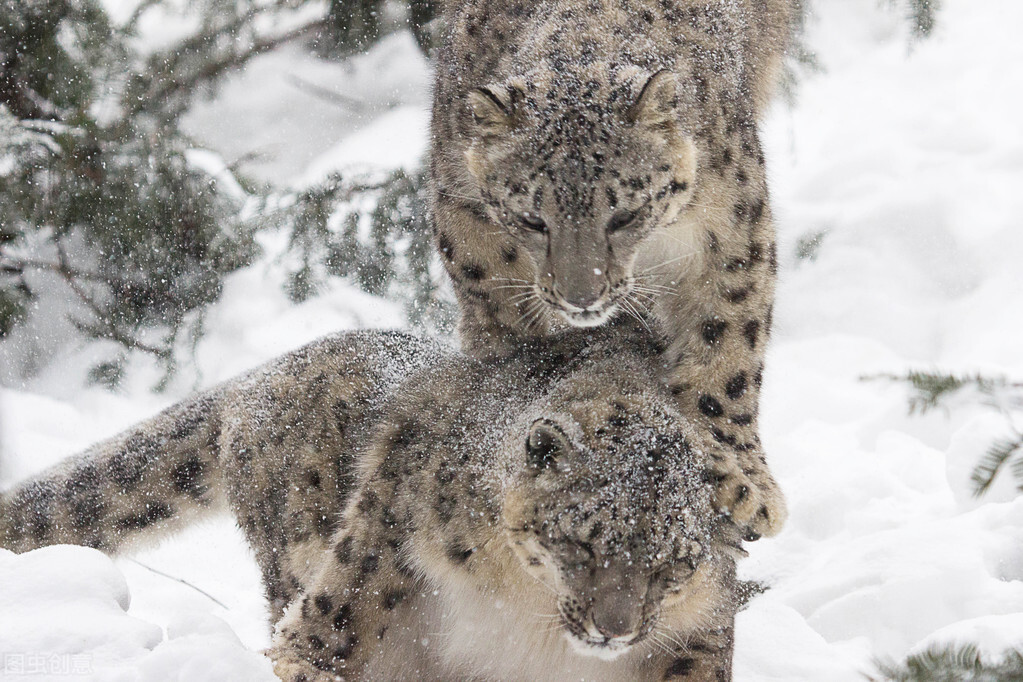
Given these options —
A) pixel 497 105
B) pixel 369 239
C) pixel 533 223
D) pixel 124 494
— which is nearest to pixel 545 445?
pixel 533 223

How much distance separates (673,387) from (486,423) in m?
0.67

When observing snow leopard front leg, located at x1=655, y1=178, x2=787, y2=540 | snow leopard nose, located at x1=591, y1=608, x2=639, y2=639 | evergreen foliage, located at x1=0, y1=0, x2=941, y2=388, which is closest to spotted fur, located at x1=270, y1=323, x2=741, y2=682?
snow leopard nose, located at x1=591, y1=608, x2=639, y2=639

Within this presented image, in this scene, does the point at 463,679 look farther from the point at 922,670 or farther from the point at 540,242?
the point at 922,670

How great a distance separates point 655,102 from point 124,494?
7.94 feet

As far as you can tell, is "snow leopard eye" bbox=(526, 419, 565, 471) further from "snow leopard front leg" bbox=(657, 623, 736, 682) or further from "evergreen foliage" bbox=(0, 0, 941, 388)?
"evergreen foliage" bbox=(0, 0, 941, 388)

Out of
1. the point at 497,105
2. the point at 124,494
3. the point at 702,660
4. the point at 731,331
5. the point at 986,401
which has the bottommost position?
the point at 124,494

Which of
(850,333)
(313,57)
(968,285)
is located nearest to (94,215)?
(313,57)

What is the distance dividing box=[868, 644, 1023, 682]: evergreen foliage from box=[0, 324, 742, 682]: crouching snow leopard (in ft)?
3.76

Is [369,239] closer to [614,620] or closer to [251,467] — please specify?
[251,467]

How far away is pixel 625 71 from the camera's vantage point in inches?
130

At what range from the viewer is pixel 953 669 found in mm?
1708

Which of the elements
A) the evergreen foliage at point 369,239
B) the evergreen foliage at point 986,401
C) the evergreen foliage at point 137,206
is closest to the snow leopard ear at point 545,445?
the evergreen foliage at point 986,401

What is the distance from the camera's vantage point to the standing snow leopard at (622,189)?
3.22 meters

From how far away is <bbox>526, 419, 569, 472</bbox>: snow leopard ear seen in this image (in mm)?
3043
